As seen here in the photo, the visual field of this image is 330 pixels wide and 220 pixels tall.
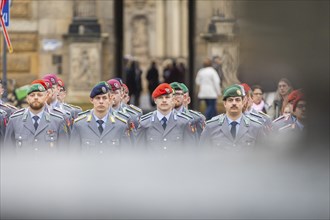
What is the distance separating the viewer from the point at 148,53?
161ft

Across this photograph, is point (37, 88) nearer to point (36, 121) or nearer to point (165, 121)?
point (36, 121)

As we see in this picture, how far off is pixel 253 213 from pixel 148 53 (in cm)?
4691

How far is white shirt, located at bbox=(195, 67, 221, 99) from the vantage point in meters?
21.1

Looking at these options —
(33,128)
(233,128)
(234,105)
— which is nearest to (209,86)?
(33,128)

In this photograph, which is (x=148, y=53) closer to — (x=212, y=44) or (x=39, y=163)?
(x=212, y=44)

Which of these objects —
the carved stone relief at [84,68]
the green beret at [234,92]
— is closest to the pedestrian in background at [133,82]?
the carved stone relief at [84,68]

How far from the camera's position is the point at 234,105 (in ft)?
27.7

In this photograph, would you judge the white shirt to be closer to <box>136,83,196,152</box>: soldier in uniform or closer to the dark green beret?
<box>136,83,196,152</box>: soldier in uniform

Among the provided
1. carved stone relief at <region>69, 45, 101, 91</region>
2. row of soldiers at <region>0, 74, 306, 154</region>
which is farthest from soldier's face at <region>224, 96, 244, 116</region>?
carved stone relief at <region>69, 45, 101, 91</region>

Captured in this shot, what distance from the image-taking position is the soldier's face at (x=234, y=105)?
27.3ft

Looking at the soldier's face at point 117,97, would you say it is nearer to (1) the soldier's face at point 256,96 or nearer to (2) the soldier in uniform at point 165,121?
(2) the soldier in uniform at point 165,121

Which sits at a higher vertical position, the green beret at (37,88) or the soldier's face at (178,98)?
the green beret at (37,88)

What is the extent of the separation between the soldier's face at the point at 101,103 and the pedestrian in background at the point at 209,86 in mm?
11970

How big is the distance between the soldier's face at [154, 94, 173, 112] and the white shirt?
36.2 ft
